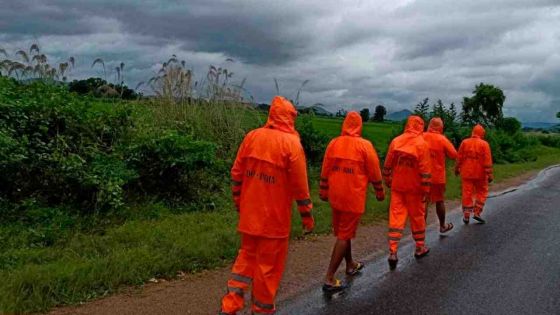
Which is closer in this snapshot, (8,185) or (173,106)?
(8,185)

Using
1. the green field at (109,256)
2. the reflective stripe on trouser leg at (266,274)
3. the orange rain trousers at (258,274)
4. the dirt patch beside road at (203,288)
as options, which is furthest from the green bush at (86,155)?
the reflective stripe on trouser leg at (266,274)

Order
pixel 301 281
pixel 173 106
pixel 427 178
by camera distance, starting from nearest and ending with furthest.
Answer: pixel 301 281 < pixel 427 178 < pixel 173 106

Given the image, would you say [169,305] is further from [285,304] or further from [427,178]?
[427,178]

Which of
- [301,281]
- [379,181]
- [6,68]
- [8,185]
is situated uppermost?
[6,68]

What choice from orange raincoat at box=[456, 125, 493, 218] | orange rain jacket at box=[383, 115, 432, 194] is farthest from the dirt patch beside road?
orange raincoat at box=[456, 125, 493, 218]

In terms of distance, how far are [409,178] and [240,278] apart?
360cm

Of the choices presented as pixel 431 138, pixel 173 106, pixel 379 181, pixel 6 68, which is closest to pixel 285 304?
pixel 379 181

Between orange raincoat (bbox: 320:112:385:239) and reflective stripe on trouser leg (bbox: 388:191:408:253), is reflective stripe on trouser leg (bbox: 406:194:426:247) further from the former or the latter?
orange raincoat (bbox: 320:112:385:239)

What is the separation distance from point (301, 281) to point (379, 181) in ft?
5.06

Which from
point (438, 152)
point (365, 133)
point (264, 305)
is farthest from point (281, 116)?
point (365, 133)

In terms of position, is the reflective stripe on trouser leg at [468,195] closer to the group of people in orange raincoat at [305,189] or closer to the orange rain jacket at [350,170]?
the group of people in orange raincoat at [305,189]

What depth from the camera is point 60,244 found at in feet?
21.7

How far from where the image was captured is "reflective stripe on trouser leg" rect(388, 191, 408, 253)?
7312 millimetres

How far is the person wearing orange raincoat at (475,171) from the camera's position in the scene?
10523 mm
